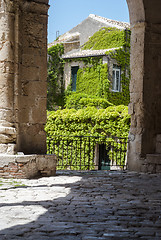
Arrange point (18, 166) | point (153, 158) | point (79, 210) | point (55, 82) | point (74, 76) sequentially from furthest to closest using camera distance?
point (55, 82) < point (74, 76) < point (153, 158) < point (18, 166) < point (79, 210)

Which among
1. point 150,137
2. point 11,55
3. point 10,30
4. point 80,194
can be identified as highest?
point 10,30

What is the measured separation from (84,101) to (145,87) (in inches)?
525

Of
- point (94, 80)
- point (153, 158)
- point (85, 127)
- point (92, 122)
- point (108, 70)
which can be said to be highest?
point (108, 70)

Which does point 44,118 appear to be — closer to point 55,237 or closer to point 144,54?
point 144,54

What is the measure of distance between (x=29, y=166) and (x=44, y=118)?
1.13m

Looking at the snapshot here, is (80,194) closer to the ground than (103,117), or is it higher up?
closer to the ground

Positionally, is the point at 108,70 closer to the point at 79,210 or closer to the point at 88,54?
the point at 88,54

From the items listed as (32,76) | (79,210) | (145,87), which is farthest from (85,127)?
(79,210)

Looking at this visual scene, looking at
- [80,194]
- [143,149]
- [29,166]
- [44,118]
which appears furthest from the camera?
[143,149]

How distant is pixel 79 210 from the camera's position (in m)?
4.00

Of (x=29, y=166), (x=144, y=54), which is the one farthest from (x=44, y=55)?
(x=144, y=54)

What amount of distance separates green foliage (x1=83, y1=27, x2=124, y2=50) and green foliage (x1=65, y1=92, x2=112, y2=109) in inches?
140

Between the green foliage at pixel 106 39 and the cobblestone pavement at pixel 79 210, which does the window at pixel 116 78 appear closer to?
the green foliage at pixel 106 39

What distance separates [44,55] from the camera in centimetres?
711
